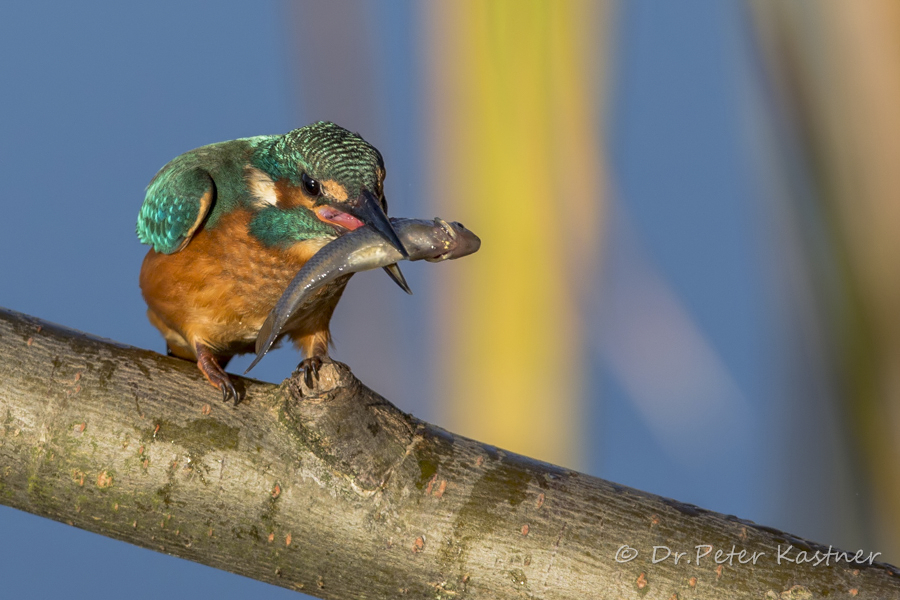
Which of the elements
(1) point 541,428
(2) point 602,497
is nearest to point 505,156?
(1) point 541,428

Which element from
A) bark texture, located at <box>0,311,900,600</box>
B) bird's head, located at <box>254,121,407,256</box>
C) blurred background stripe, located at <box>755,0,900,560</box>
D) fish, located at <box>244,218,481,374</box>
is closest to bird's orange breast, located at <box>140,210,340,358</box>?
bird's head, located at <box>254,121,407,256</box>

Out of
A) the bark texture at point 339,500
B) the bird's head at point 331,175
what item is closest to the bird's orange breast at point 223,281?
the bird's head at point 331,175

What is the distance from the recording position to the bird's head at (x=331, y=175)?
66.7 inches

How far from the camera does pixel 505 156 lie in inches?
78.5

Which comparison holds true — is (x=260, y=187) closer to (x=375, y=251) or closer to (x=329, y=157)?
(x=329, y=157)

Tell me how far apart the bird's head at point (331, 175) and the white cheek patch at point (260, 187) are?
0.10 feet

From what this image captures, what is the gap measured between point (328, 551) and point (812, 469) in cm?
122

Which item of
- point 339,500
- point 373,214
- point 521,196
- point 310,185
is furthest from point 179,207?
point 339,500

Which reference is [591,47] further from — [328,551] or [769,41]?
[328,551]

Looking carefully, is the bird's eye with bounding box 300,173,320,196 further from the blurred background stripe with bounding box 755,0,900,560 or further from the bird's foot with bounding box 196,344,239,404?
the blurred background stripe with bounding box 755,0,900,560

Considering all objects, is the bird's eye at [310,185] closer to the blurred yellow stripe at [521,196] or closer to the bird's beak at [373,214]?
the bird's beak at [373,214]

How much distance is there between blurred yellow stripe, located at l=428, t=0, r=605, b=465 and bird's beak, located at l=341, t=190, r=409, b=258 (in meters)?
0.32

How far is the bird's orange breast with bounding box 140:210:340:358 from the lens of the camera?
1962 millimetres

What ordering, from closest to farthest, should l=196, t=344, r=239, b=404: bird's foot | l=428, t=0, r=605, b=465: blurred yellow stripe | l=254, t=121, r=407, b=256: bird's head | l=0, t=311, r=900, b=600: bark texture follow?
l=0, t=311, r=900, b=600: bark texture
l=196, t=344, r=239, b=404: bird's foot
l=254, t=121, r=407, b=256: bird's head
l=428, t=0, r=605, b=465: blurred yellow stripe
